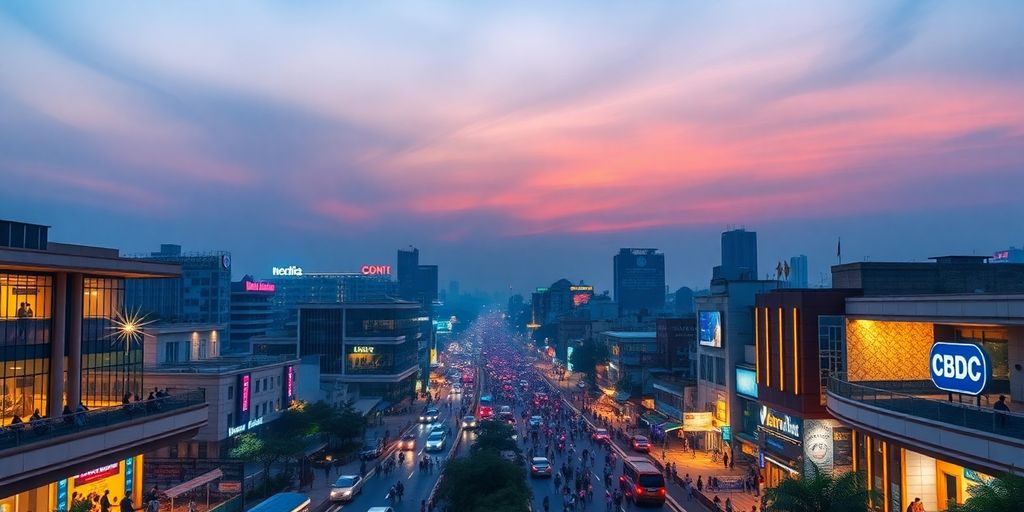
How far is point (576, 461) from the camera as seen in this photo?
56.3 metres

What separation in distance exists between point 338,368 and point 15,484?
6894 cm

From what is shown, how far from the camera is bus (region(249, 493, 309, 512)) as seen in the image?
3056 centimetres

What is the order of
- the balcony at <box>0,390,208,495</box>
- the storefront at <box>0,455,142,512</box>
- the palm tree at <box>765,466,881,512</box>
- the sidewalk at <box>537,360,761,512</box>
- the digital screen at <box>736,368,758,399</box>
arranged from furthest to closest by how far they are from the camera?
1. the digital screen at <box>736,368,758,399</box>
2. the sidewalk at <box>537,360,761,512</box>
3. the storefront at <box>0,455,142,512</box>
4. the balcony at <box>0,390,208,495</box>
5. the palm tree at <box>765,466,881,512</box>

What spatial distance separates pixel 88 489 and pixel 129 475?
3085 mm

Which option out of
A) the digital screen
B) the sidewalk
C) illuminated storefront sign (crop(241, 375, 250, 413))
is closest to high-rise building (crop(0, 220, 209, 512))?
illuminated storefront sign (crop(241, 375, 250, 413))

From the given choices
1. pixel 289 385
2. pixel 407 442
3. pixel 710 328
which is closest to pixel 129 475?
pixel 289 385

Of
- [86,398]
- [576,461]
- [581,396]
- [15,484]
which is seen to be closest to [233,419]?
[86,398]

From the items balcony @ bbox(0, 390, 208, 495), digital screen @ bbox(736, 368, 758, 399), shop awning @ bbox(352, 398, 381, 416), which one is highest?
balcony @ bbox(0, 390, 208, 495)

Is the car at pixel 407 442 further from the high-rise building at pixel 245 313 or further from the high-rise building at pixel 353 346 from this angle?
the high-rise building at pixel 245 313

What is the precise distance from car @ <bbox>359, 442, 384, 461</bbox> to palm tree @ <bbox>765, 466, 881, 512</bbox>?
38757 millimetres

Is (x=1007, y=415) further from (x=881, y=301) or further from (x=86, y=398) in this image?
(x=86, y=398)

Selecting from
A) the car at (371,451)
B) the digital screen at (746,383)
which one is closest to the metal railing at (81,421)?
the car at (371,451)

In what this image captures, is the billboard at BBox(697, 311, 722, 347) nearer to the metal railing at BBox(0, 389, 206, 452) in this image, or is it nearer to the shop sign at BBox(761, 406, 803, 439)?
the shop sign at BBox(761, 406, 803, 439)

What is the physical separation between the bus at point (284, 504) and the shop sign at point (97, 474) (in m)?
6.82
